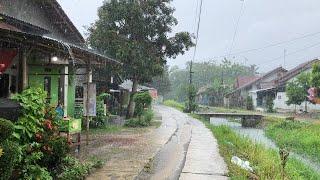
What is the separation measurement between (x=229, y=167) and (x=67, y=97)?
11923 millimetres

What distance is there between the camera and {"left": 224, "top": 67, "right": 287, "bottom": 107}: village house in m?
60.4

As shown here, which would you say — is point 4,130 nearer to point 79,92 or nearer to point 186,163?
point 186,163

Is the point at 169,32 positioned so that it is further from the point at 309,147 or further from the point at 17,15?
the point at 17,15

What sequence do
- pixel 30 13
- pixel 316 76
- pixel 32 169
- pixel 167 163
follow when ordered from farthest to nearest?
pixel 316 76 → pixel 30 13 → pixel 167 163 → pixel 32 169

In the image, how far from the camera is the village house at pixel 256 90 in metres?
60.4

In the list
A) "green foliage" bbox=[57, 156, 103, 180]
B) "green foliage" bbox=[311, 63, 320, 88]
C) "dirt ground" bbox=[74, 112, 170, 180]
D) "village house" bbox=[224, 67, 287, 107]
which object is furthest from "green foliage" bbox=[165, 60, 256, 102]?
"green foliage" bbox=[57, 156, 103, 180]

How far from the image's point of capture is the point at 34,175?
735cm

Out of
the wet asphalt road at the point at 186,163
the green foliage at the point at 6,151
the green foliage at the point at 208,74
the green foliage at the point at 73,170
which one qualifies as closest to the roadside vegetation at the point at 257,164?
the wet asphalt road at the point at 186,163

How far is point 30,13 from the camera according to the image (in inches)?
681

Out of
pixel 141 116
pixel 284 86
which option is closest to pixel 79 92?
pixel 141 116

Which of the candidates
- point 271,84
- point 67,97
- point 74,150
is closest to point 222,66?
point 271,84

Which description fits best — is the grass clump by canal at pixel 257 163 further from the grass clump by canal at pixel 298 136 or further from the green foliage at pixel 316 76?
the green foliage at pixel 316 76

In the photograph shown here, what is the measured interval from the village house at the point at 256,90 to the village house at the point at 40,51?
1581 inches

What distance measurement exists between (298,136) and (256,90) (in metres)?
36.9
